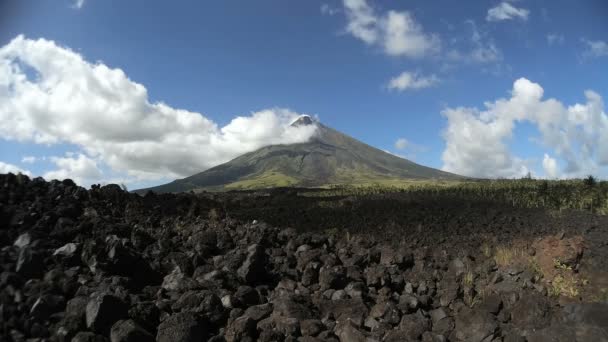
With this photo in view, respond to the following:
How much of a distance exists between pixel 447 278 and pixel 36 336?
7.39 metres

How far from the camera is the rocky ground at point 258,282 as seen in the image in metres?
5.87

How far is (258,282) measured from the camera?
8.34 meters

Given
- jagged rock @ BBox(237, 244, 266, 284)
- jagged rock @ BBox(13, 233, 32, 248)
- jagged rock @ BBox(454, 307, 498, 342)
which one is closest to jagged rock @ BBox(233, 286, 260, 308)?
jagged rock @ BBox(237, 244, 266, 284)

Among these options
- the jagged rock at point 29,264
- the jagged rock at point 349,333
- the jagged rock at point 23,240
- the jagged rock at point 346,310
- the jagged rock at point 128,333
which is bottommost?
the jagged rock at point 349,333

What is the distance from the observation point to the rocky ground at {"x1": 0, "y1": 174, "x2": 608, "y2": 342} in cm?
587

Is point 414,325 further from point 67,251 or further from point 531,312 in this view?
point 67,251

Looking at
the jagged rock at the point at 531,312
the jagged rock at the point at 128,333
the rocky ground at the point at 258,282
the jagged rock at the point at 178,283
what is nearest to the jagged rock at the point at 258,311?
the rocky ground at the point at 258,282

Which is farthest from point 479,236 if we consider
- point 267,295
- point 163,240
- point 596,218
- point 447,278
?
point 163,240

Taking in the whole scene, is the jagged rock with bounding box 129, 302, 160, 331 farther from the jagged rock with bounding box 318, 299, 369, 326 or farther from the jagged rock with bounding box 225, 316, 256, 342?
the jagged rock with bounding box 318, 299, 369, 326

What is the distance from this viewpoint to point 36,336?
204 inches

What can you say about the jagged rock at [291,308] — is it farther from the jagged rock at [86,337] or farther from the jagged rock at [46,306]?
the jagged rock at [46,306]

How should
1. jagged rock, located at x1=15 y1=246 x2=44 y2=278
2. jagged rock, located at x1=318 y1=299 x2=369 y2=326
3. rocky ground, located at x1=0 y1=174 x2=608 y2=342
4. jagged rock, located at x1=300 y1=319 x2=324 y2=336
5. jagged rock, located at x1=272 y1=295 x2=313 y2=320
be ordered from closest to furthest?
rocky ground, located at x1=0 y1=174 x2=608 y2=342 < jagged rock, located at x1=300 y1=319 x2=324 y2=336 < jagged rock, located at x1=15 y1=246 x2=44 y2=278 < jagged rock, located at x1=272 y1=295 x2=313 y2=320 < jagged rock, located at x1=318 y1=299 x2=369 y2=326

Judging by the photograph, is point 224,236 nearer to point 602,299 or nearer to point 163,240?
point 163,240

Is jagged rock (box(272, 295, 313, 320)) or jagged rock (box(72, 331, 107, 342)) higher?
jagged rock (box(72, 331, 107, 342))
